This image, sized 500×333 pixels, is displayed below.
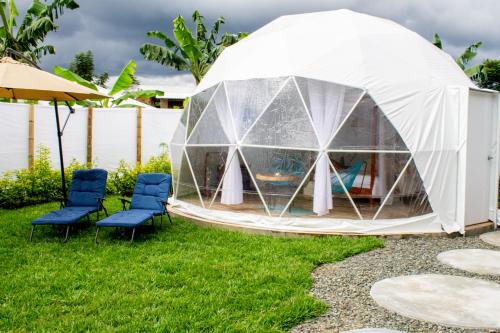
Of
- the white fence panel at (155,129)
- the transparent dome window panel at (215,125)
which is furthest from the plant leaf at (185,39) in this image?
the transparent dome window panel at (215,125)

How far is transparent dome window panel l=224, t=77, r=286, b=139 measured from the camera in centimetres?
768

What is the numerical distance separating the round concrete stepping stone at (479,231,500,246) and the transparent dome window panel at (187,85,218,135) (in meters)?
5.27

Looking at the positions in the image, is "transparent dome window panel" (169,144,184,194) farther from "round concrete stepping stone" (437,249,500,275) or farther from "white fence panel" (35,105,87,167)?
"round concrete stepping stone" (437,249,500,275)

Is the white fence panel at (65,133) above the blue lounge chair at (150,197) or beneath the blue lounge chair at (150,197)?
above

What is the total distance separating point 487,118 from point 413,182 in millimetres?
1996

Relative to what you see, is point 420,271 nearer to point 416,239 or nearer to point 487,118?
point 416,239

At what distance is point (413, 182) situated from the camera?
290 inches

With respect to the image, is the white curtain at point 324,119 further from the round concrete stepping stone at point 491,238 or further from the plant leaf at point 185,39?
the plant leaf at point 185,39

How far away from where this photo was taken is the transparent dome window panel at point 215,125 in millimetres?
8125

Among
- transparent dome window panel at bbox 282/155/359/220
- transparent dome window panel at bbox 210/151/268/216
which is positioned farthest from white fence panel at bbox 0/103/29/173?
transparent dome window panel at bbox 282/155/359/220

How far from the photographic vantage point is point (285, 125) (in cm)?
745

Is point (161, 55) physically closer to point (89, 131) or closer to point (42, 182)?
point (89, 131)

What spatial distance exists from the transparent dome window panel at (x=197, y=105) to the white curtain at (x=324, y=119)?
82.4 inches

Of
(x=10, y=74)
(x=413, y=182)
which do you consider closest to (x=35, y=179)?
(x=10, y=74)
